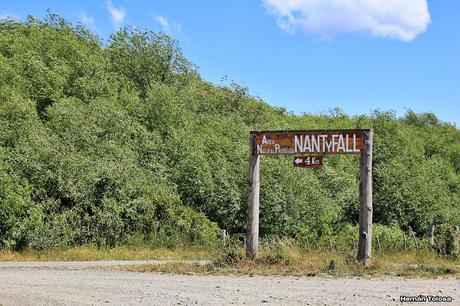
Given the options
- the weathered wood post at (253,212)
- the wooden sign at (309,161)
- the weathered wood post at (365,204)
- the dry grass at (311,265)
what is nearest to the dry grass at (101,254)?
the weathered wood post at (253,212)

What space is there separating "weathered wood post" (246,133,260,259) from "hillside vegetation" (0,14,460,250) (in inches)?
404

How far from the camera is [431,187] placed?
5084 centimetres

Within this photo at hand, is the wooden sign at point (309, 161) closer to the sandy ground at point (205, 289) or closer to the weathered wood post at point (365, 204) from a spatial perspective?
the weathered wood post at point (365, 204)

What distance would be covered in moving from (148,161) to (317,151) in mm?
20847

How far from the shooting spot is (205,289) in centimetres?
1135

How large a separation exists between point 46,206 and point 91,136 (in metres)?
7.48

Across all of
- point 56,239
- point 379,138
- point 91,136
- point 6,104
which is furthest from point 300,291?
point 379,138

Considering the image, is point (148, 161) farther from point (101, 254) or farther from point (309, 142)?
point (309, 142)

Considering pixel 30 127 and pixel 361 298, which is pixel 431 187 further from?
pixel 361 298

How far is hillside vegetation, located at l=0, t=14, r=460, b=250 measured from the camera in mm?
→ 25719

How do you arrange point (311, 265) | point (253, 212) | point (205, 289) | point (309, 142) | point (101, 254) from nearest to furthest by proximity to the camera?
point (205, 289) < point (311, 265) < point (309, 142) < point (253, 212) < point (101, 254)

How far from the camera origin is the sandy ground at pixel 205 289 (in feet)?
32.5

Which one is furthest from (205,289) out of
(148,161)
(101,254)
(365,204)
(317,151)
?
(148,161)

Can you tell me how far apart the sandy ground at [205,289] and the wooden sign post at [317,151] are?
8.94ft
